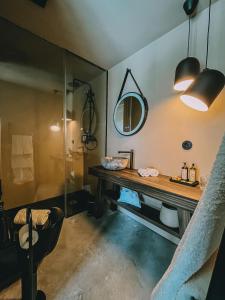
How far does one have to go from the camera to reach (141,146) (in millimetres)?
1908

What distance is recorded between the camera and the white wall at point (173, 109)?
1.28 metres

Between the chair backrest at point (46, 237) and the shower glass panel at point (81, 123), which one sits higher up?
the shower glass panel at point (81, 123)

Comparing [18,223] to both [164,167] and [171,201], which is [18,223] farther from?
[164,167]

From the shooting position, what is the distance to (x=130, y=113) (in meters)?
2.01

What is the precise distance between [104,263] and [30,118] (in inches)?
89.3

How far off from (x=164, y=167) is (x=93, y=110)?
164 cm

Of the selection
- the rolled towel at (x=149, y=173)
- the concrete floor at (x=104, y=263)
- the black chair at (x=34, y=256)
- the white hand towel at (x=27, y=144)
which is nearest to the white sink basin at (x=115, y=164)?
the rolled towel at (x=149, y=173)

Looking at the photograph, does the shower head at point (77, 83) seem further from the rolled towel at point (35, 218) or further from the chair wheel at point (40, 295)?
the chair wheel at point (40, 295)

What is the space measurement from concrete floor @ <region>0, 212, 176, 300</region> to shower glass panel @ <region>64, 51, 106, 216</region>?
2.28ft

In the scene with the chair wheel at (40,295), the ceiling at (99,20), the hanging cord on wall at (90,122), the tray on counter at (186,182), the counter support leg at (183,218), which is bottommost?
the chair wheel at (40,295)

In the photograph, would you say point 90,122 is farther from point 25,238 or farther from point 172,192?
point 25,238

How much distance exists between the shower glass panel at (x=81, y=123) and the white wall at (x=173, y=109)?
0.58m

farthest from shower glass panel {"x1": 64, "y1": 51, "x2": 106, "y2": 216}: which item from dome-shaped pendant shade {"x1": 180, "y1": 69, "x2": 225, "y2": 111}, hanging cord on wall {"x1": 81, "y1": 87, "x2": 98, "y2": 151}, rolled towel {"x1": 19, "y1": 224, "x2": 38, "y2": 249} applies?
dome-shaped pendant shade {"x1": 180, "y1": 69, "x2": 225, "y2": 111}

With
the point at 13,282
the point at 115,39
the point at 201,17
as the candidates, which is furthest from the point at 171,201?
the point at 115,39
